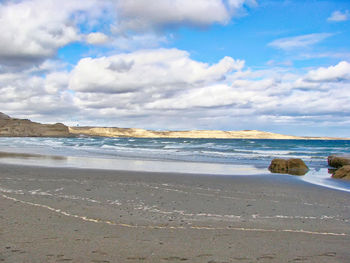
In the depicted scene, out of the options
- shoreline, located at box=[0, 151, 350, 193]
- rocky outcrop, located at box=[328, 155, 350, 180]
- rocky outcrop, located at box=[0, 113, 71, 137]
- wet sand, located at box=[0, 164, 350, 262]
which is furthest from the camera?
rocky outcrop, located at box=[0, 113, 71, 137]

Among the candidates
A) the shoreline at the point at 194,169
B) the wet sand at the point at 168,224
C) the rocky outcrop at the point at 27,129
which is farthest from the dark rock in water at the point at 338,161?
the rocky outcrop at the point at 27,129

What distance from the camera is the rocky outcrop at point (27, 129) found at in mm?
138625

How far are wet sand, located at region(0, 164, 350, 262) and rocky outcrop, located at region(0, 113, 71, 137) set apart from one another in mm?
140865

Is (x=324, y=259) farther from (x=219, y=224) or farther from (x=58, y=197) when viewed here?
(x=58, y=197)

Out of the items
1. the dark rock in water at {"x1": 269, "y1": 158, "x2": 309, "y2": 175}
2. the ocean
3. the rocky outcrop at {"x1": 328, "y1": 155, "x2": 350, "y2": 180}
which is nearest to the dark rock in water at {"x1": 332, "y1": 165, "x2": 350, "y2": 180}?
the rocky outcrop at {"x1": 328, "y1": 155, "x2": 350, "y2": 180}

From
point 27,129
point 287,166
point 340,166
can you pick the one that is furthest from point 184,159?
point 27,129

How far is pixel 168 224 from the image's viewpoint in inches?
266

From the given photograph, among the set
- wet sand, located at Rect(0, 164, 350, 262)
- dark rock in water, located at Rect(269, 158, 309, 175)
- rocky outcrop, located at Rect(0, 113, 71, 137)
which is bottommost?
wet sand, located at Rect(0, 164, 350, 262)

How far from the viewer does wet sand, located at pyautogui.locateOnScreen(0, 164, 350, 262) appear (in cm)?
494

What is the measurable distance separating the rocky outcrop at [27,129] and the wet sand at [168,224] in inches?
5546

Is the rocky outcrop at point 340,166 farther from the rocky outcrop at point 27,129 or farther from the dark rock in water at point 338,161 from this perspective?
the rocky outcrop at point 27,129

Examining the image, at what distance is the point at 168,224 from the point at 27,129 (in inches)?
5970

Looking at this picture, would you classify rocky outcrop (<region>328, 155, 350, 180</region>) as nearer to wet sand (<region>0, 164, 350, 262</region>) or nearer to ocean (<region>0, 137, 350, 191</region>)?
ocean (<region>0, 137, 350, 191</region>)

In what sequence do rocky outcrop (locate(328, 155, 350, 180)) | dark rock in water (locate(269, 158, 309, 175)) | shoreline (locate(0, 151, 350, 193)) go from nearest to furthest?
1. shoreline (locate(0, 151, 350, 193))
2. rocky outcrop (locate(328, 155, 350, 180))
3. dark rock in water (locate(269, 158, 309, 175))
